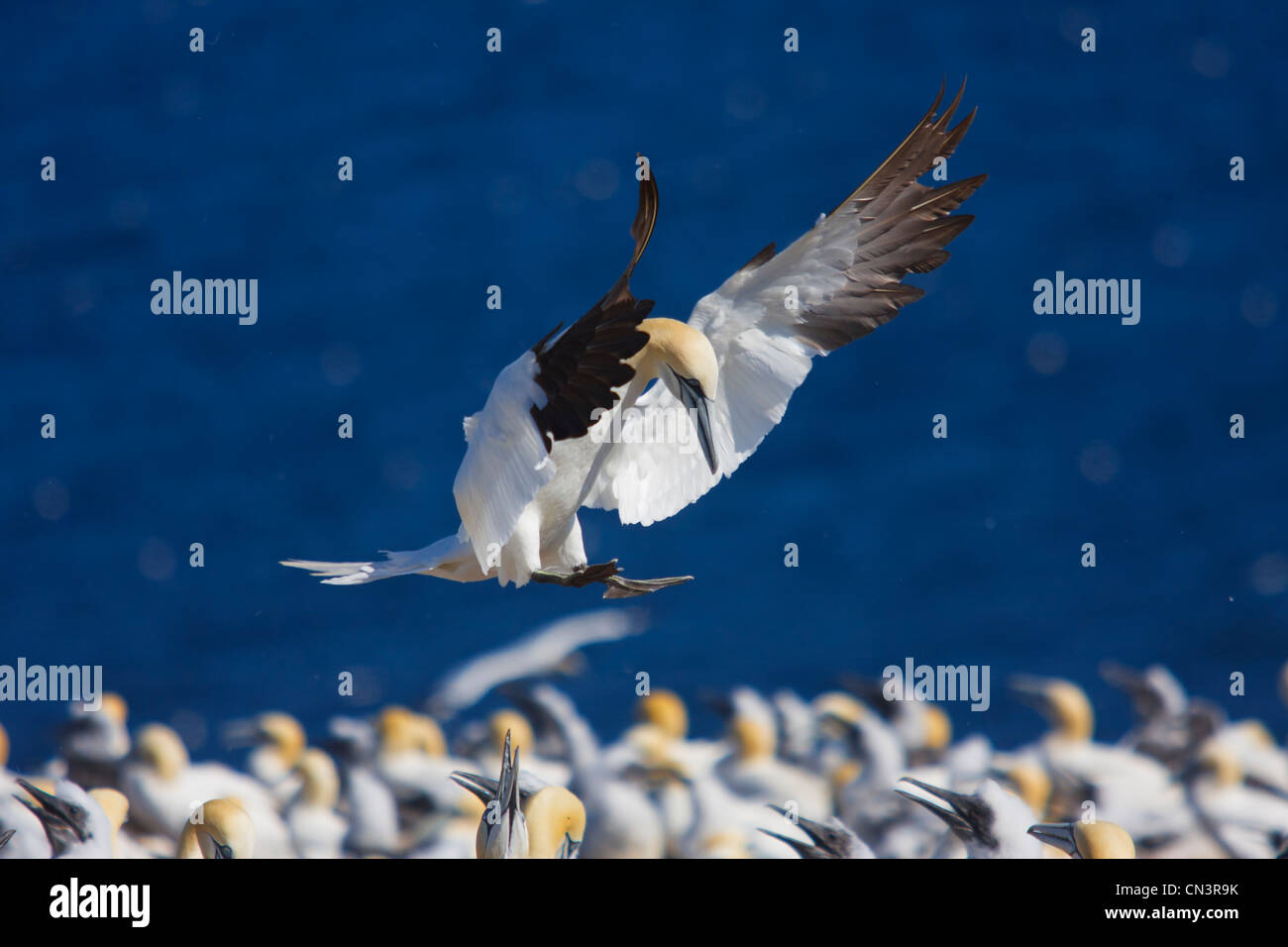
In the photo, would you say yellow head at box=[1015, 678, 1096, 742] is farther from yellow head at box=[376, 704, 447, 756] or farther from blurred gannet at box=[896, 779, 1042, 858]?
yellow head at box=[376, 704, 447, 756]

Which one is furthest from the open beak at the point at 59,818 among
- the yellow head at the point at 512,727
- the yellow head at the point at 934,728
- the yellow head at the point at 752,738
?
the yellow head at the point at 934,728

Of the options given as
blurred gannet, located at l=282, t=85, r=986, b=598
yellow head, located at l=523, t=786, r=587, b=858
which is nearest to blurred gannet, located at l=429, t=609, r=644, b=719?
yellow head, located at l=523, t=786, r=587, b=858

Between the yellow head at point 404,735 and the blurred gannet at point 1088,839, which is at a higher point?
the yellow head at point 404,735

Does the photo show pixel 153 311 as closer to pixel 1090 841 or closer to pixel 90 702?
pixel 90 702

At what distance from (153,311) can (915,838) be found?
478cm

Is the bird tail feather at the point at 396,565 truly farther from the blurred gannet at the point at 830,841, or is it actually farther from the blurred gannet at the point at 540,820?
the blurred gannet at the point at 830,841

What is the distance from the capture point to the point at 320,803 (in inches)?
284

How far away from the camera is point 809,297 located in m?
3.77

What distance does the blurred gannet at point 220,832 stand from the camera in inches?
236

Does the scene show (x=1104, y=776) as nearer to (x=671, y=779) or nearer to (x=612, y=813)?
(x=671, y=779)

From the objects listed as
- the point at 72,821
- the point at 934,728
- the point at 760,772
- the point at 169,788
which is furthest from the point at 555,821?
the point at 934,728

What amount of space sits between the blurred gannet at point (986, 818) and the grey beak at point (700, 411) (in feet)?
10.6

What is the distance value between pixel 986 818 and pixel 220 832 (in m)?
2.83
